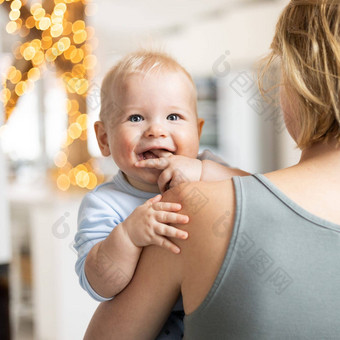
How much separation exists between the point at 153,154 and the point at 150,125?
59 mm

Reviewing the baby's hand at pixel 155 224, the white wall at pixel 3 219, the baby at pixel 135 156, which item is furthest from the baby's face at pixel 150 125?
the white wall at pixel 3 219

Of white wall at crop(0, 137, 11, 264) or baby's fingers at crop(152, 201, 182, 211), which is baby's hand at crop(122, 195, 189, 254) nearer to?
baby's fingers at crop(152, 201, 182, 211)

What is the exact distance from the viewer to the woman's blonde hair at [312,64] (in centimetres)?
70

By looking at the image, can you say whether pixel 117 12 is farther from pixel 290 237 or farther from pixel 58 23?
pixel 290 237

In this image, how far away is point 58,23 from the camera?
258cm

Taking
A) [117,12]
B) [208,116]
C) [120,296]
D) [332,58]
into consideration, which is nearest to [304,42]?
[332,58]

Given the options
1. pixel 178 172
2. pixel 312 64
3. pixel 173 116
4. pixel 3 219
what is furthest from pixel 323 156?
pixel 3 219

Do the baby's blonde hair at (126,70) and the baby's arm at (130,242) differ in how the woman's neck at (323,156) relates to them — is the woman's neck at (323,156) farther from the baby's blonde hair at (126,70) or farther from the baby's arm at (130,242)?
the baby's blonde hair at (126,70)

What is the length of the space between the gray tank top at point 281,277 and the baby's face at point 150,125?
1.04ft

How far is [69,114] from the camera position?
284 centimetres

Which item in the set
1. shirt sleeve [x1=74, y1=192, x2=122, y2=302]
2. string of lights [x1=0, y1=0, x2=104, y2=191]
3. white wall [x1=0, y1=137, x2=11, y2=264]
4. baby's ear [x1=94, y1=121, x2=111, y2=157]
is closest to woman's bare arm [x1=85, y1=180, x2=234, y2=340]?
shirt sleeve [x1=74, y1=192, x2=122, y2=302]

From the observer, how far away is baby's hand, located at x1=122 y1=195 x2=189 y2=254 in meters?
0.71

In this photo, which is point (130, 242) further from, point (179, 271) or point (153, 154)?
point (153, 154)

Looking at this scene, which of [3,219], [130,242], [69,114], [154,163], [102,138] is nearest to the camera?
[130,242]
